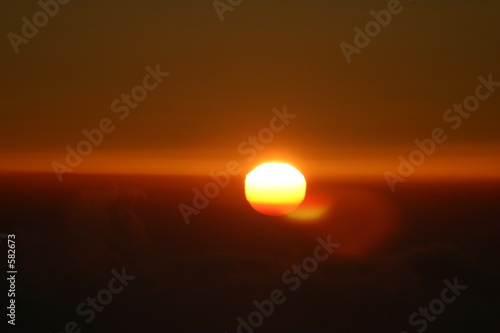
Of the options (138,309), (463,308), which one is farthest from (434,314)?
(138,309)

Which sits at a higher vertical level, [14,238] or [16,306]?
[14,238]

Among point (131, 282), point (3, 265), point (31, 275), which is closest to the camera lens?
point (3, 265)

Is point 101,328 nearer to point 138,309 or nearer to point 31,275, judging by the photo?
point 138,309

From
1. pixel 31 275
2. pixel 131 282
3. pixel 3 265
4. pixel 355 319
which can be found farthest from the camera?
pixel 355 319

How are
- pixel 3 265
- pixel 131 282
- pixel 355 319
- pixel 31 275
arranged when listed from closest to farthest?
pixel 3 265 < pixel 31 275 < pixel 131 282 < pixel 355 319

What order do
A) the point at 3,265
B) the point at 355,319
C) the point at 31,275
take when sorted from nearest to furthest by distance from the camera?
the point at 3,265, the point at 31,275, the point at 355,319

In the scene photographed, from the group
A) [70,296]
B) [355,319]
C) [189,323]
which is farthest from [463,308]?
[70,296]

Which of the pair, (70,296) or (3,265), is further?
(70,296)

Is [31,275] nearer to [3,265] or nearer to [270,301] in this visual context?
[3,265]

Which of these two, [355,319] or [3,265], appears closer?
[3,265]
